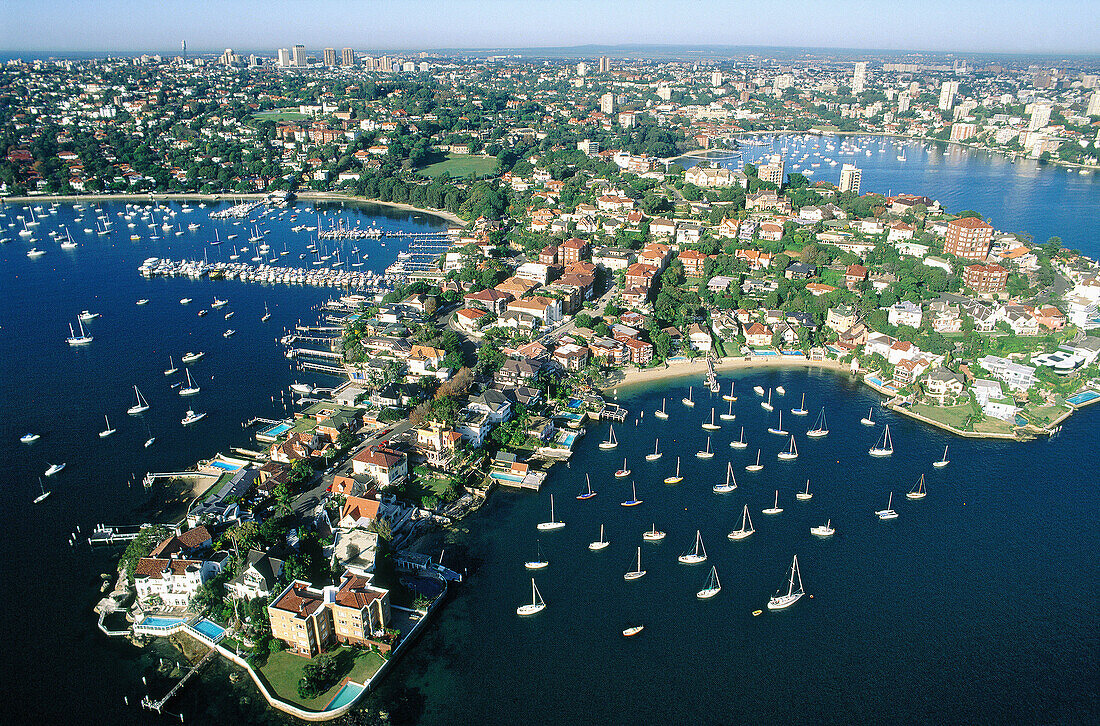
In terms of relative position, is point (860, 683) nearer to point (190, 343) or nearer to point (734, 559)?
point (734, 559)

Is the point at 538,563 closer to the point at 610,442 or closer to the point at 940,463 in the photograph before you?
the point at 610,442

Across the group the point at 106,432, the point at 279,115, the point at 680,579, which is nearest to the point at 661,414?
the point at 680,579

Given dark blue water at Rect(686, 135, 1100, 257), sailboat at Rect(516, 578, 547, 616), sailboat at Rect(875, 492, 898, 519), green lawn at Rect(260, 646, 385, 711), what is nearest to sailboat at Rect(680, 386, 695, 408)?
sailboat at Rect(875, 492, 898, 519)

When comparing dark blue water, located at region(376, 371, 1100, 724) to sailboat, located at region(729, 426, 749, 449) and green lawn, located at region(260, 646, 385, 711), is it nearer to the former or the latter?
sailboat, located at region(729, 426, 749, 449)

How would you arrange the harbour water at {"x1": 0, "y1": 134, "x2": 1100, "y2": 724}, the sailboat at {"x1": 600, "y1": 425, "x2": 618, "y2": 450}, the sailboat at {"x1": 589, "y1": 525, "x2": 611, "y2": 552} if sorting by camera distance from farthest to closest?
the sailboat at {"x1": 600, "y1": 425, "x2": 618, "y2": 450}
the sailboat at {"x1": 589, "y1": 525, "x2": 611, "y2": 552}
the harbour water at {"x1": 0, "y1": 134, "x2": 1100, "y2": 724}

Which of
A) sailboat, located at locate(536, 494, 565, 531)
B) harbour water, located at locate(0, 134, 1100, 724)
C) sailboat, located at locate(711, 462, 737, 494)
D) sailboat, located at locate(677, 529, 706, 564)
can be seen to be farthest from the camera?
sailboat, located at locate(711, 462, 737, 494)

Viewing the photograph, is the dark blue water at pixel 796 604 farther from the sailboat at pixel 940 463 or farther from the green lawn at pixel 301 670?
the green lawn at pixel 301 670

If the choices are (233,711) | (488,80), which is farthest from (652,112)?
(233,711)
